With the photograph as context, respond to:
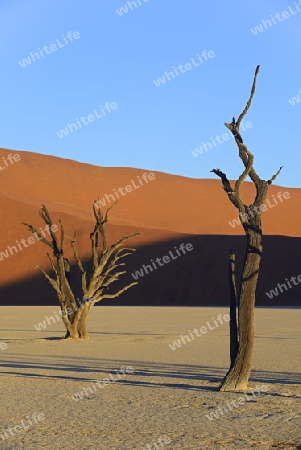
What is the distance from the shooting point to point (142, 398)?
1271 cm

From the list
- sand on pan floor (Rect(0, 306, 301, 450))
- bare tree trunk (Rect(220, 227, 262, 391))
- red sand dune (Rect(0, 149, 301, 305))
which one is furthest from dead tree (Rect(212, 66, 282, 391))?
red sand dune (Rect(0, 149, 301, 305))

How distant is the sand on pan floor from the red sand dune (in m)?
40.8

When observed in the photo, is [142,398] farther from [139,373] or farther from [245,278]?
[139,373]

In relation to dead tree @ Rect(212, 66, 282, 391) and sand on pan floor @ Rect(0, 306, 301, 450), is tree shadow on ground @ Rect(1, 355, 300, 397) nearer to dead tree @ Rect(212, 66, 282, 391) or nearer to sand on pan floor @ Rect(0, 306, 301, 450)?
sand on pan floor @ Rect(0, 306, 301, 450)

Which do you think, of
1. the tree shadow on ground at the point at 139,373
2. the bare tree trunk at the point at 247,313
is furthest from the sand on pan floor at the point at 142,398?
the bare tree trunk at the point at 247,313

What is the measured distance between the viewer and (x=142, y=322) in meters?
38.1

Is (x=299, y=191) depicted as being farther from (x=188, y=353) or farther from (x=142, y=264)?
(x=188, y=353)

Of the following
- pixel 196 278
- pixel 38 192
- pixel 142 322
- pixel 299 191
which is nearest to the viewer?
pixel 142 322

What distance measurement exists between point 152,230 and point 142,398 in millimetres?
66451

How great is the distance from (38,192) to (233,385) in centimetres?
10870

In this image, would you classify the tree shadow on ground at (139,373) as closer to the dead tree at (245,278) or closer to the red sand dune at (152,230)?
the dead tree at (245,278)

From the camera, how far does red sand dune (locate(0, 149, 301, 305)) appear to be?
2603 inches

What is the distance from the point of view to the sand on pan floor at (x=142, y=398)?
9.24 meters

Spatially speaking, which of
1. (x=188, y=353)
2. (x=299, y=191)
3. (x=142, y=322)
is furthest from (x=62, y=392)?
(x=299, y=191)
